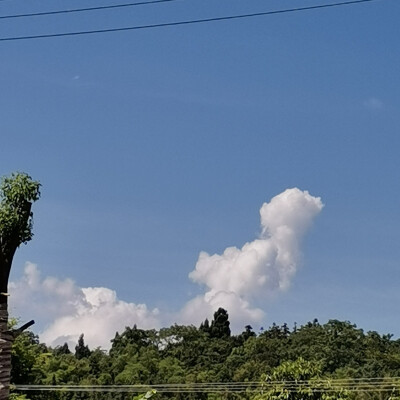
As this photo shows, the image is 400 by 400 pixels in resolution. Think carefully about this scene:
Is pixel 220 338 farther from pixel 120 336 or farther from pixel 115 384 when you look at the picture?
pixel 115 384

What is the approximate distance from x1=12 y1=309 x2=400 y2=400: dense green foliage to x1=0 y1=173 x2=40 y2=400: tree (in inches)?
1214

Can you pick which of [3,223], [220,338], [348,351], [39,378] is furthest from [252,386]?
[3,223]

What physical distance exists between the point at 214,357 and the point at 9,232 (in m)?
45.2

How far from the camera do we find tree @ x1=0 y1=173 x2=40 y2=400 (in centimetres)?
648

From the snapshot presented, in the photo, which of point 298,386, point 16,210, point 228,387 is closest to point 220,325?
point 228,387

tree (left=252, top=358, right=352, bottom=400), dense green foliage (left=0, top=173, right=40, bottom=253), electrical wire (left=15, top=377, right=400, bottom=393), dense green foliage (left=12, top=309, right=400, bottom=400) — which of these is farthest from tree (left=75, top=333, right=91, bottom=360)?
dense green foliage (left=0, top=173, right=40, bottom=253)

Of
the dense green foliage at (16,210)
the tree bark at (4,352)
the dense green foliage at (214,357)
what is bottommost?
the tree bark at (4,352)

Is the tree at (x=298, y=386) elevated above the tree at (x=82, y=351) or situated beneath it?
situated beneath

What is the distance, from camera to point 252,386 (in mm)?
41312

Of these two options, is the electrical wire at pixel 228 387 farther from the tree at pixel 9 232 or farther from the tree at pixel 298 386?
the tree at pixel 9 232

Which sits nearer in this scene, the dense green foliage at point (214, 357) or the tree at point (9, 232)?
the tree at point (9, 232)

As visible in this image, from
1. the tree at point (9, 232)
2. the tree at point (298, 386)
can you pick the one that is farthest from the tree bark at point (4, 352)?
the tree at point (298, 386)

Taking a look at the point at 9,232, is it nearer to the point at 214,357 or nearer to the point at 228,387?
the point at 228,387

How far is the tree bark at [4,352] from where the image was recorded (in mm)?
6426
